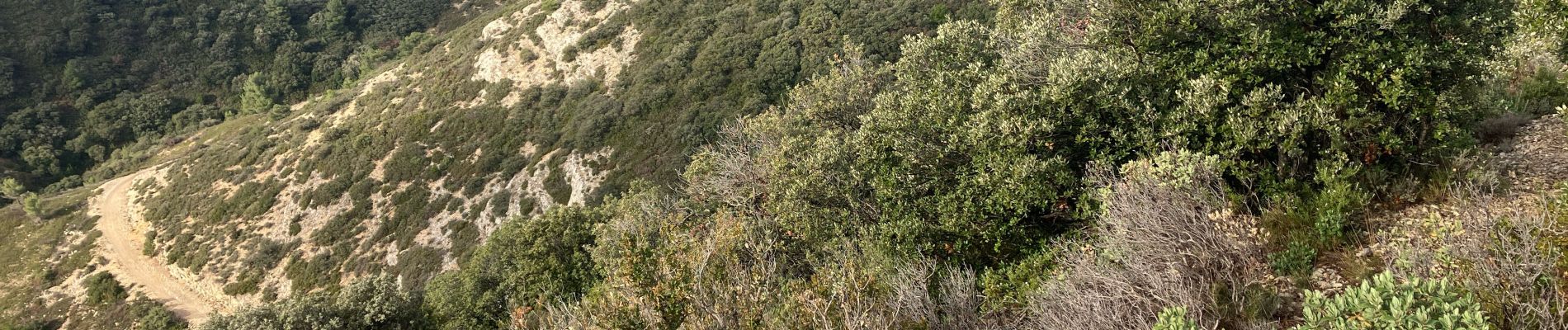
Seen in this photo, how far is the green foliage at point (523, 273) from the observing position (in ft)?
99.8

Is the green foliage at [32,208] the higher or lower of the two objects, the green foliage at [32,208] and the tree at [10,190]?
the higher

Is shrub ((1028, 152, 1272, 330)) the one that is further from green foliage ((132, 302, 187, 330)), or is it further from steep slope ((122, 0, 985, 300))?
green foliage ((132, 302, 187, 330))

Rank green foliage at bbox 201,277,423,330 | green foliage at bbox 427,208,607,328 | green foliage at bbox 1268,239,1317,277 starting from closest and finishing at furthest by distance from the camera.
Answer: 1. green foliage at bbox 1268,239,1317,277
2. green foliage at bbox 201,277,423,330
3. green foliage at bbox 427,208,607,328

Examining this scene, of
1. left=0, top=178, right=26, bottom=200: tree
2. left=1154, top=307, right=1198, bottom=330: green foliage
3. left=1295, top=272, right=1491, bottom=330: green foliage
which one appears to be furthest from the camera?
left=0, top=178, right=26, bottom=200: tree

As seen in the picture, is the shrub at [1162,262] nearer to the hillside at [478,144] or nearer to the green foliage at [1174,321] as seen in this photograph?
the green foliage at [1174,321]

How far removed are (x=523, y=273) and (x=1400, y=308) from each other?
3113 centimetres

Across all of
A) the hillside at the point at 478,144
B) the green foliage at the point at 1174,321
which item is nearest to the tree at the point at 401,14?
the hillside at the point at 478,144

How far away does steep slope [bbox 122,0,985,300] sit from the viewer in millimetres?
53688

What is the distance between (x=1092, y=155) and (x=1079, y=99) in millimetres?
1253

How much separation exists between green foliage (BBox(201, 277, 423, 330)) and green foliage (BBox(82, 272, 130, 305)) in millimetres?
43671

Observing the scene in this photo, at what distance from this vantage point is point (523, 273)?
31.0 m

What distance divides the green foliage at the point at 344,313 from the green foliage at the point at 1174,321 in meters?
25.8

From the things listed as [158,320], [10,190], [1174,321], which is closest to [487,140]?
[158,320]

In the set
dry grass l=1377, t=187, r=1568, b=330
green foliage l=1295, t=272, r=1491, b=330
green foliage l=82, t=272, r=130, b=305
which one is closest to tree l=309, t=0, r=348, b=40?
green foliage l=82, t=272, r=130, b=305
